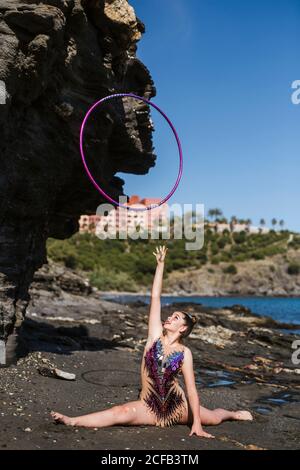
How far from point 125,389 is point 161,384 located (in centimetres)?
393

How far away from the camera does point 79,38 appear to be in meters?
11.2

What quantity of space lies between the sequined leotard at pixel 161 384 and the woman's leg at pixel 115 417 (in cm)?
14

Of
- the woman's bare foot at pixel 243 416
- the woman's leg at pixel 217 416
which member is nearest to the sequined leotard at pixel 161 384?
the woman's leg at pixel 217 416

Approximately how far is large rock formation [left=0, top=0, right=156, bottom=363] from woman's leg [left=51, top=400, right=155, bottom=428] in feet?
13.7

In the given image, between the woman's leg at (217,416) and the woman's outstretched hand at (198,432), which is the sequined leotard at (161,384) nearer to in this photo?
the woman's outstretched hand at (198,432)

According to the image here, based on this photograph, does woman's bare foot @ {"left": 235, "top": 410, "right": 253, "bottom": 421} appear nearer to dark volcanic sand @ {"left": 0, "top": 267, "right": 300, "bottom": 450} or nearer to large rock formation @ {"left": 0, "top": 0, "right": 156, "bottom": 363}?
dark volcanic sand @ {"left": 0, "top": 267, "right": 300, "bottom": 450}

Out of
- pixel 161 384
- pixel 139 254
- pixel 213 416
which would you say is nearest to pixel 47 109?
pixel 161 384

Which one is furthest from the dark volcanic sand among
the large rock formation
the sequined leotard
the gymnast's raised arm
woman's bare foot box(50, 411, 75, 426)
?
the large rock formation

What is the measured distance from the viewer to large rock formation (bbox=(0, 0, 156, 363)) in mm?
9484

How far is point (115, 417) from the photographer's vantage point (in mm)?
7121

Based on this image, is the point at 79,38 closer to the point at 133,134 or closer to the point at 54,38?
the point at 54,38

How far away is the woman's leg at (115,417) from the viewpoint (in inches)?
275

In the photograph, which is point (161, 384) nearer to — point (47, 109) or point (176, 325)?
point (176, 325)
